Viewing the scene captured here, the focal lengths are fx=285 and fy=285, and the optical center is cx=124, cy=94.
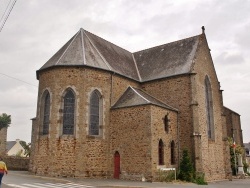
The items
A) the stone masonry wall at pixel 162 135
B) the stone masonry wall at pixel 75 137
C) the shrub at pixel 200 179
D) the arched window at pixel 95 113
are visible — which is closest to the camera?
the stone masonry wall at pixel 162 135

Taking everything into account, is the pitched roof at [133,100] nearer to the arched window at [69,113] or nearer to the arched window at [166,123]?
the arched window at [166,123]

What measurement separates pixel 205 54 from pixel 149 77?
549cm

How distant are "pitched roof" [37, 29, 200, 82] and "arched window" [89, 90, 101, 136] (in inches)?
84.5

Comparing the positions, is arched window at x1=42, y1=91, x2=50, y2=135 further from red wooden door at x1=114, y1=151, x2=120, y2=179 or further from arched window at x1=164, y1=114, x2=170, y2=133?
arched window at x1=164, y1=114, x2=170, y2=133

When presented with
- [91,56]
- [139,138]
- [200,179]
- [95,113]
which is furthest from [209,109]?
[91,56]

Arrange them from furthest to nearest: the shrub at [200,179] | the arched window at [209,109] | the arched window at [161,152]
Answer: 1. the arched window at [209,109]
2. the arched window at [161,152]
3. the shrub at [200,179]

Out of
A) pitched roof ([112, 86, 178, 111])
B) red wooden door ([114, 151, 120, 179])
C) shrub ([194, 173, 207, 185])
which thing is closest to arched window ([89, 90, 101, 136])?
pitched roof ([112, 86, 178, 111])

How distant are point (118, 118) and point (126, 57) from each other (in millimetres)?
8691

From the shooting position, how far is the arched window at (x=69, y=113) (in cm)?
1975

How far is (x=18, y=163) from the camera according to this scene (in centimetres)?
2684

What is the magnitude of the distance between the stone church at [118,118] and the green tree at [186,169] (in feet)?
2.60

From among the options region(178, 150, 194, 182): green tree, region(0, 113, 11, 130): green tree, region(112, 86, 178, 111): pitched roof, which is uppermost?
region(0, 113, 11, 130): green tree

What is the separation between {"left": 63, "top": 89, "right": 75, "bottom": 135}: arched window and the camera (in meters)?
19.8

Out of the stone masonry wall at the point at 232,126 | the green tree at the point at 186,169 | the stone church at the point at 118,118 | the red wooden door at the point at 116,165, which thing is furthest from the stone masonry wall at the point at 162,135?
the stone masonry wall at the point at 232,126
